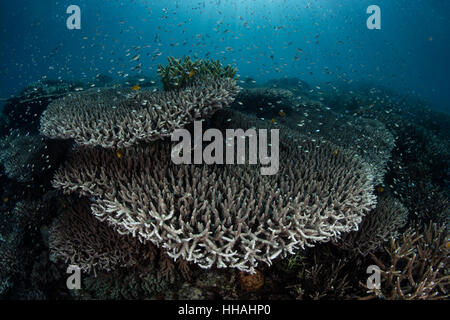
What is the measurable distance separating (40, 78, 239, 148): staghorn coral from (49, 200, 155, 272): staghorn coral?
1.32 meters

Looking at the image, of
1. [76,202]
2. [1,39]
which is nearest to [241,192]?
[76,202]

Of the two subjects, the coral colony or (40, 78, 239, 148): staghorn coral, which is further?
(40, 78, 239, 148): staghorn coral

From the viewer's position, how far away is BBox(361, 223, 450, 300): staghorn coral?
276 cm

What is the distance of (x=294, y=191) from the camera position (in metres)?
3.21

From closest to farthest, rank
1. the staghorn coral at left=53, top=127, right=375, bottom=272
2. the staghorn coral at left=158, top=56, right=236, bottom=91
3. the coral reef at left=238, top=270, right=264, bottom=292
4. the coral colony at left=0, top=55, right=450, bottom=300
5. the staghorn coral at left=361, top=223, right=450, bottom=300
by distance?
the staghorn coral at left=53, top=127, right=375, bottom=272
the coral colony at left=0, top=55, right=450, bottom=300
the staghorn coral at left=361, top=223, right=450, bottom=300
the coral reef at left=238, top=270, right=264, bottom=292
the staghorn coral at left=158, top=56, right=236, bottom=91

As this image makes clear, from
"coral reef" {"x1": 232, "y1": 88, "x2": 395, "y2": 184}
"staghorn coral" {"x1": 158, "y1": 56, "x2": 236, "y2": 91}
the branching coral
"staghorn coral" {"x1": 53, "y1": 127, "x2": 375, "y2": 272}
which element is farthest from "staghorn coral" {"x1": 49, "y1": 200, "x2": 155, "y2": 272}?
"coral reef" {"x1": 232, "y1": 88, "x2": 395, "y2": 184}

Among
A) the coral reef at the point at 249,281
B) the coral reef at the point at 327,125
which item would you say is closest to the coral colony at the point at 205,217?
the coral reef at the point at 249,281

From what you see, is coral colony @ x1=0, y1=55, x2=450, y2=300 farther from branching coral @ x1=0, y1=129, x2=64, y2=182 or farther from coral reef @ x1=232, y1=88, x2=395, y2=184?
coral reef @ x1=232, y1=88, x2=395, y2=184

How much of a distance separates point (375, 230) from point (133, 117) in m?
4.45

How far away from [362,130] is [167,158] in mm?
6940

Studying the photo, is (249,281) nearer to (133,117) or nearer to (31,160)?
(133,117)

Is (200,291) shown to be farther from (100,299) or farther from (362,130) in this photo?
(362,130)

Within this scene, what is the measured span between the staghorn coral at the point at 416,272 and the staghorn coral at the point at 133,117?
3.44m

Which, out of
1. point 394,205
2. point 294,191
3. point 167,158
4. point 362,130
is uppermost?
point 362,130
